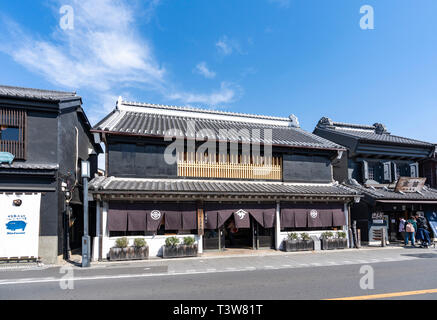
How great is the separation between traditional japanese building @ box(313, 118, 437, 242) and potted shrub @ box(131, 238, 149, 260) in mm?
14535

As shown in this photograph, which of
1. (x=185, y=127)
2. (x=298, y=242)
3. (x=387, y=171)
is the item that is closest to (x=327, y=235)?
(x=298, y=242)

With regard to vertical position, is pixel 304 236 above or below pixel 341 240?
above

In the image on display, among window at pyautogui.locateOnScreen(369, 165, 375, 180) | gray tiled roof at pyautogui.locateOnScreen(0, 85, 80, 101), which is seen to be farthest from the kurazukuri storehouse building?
window at pyautogui.locateOnScreen(369, 165, 375, 180)

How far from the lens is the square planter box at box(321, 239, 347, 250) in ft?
54.6

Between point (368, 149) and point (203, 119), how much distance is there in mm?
12699

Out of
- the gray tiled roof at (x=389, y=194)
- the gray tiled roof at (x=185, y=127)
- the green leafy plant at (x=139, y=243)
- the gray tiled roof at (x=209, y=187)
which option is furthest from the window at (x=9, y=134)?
the gray tiled roof at (x=389, y=194)

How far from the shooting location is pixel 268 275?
1002cm

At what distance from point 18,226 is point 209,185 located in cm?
951

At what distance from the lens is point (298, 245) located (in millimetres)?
16188

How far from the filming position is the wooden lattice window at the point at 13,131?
13.6 metres

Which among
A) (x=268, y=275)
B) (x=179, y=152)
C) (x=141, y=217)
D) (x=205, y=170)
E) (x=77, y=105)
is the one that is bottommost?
(x=268, y=275)

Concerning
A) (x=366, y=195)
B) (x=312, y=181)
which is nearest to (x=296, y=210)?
(x=312, y=181)

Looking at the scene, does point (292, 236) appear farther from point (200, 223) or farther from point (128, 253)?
point (128, 253)
